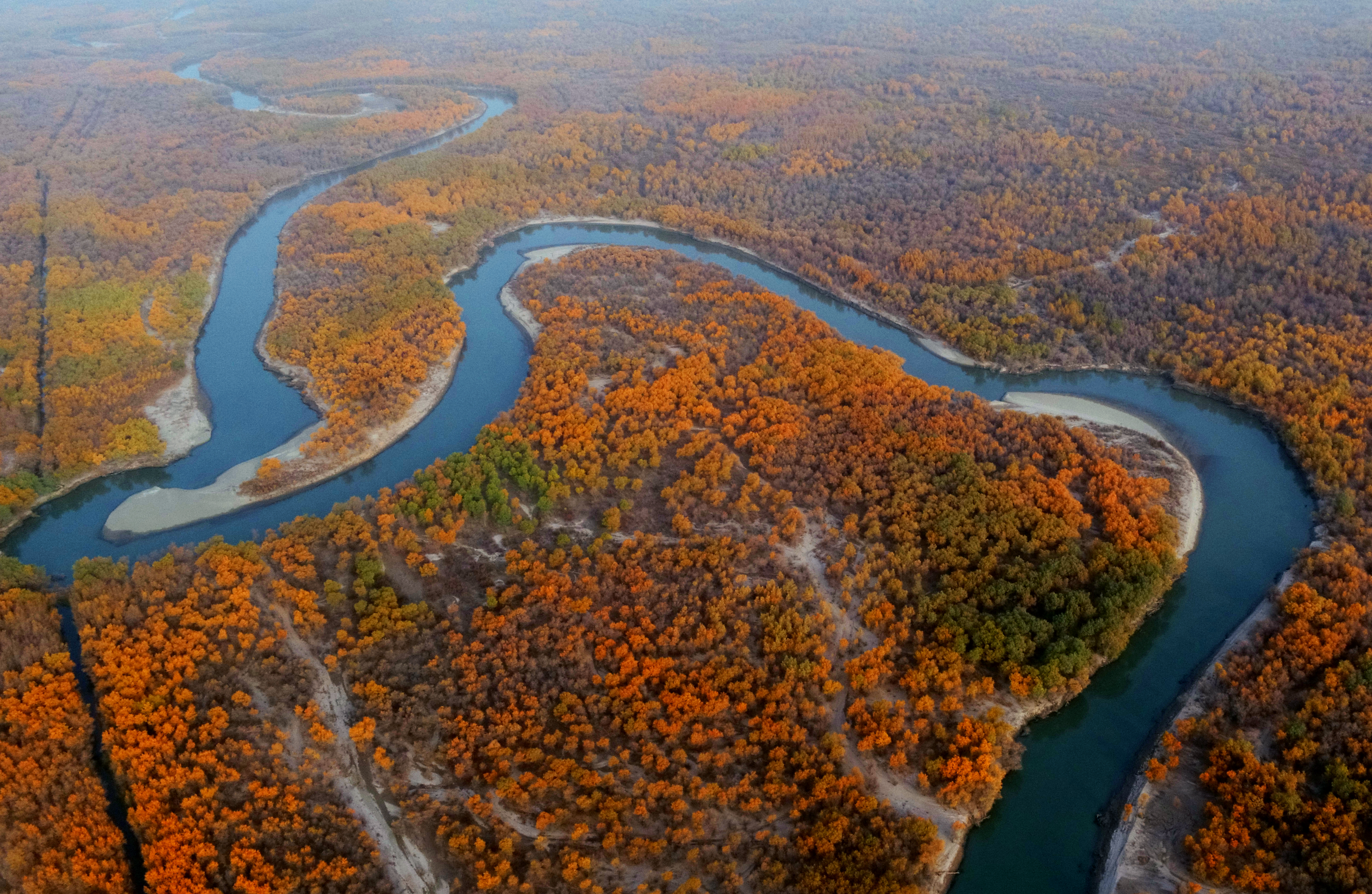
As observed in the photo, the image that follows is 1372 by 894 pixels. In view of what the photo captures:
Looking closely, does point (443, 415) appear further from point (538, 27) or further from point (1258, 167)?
point (538, 27)

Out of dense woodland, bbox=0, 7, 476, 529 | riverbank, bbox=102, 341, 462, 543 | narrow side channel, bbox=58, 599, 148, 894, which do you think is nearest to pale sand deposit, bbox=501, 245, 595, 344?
riverbank, bbox=102, 341, 462, 543

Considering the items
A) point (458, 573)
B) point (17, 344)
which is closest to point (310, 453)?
point (458, 573)

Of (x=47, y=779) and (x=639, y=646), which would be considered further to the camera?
(x=639, y=646)

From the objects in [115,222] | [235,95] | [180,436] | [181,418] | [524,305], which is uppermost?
[235,95]

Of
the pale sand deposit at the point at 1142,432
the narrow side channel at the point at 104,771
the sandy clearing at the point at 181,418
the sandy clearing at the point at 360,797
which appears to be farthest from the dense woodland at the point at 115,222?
the pale sand deposit at the point at 1142,432

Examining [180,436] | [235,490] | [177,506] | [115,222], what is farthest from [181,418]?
[115,222]

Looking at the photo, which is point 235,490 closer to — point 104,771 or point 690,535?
point 104,771

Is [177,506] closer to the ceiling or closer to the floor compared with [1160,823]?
closer to the ceiling
